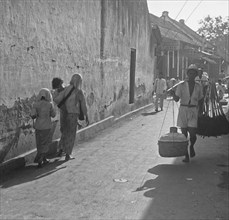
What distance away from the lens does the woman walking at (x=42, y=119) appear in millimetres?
6910

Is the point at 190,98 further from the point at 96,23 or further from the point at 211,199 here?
the point at 96,23

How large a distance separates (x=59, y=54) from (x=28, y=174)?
9.70ft

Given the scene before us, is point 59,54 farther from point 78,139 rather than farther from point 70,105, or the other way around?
point 78,139

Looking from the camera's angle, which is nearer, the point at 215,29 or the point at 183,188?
the point at 183,188

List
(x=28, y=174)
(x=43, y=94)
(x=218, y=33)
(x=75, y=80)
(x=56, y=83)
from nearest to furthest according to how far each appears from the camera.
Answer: (x=28, y=174) < (x=43, y=94) < (x=75, y=80) < (x=56, y=83) < (x=218, y=33)

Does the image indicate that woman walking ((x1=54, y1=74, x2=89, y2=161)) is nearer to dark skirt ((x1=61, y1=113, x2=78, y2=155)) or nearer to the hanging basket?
dark skirt ((x1=61, y1=113, x2=78, y2=155))

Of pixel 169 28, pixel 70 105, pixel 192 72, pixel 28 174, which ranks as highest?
pixel 169 28

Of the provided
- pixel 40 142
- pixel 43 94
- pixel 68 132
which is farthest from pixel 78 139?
pixel 43 94

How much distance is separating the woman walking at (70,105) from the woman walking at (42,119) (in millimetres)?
620

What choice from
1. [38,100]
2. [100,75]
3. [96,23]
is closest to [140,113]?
[100,75]

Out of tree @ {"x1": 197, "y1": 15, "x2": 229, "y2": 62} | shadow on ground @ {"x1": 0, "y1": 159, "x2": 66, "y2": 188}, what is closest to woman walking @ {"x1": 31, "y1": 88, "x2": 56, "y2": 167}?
shadow on ground @ {"x1": 0, "y1": 159, "x2": 66, "y2": 188}

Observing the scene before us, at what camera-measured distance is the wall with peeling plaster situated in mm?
6559

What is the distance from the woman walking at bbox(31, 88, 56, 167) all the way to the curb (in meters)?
0.24

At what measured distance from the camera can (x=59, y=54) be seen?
8500 mm
